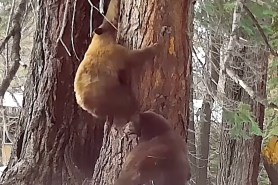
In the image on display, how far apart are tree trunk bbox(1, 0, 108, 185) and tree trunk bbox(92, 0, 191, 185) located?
24.7 inches

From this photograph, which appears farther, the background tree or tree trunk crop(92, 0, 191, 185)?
the background tree

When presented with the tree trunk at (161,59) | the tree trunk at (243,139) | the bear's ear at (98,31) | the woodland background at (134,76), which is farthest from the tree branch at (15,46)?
the tree trunk at (243,139)

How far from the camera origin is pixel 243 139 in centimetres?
416

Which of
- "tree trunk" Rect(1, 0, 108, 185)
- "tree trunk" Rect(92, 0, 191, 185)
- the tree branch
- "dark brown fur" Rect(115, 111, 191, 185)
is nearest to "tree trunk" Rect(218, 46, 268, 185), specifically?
"tree trunk" Rect(1, 0, 108, 185)

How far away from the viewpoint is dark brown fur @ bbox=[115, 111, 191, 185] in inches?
53.7

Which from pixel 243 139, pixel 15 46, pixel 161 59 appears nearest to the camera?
pixel 161 59

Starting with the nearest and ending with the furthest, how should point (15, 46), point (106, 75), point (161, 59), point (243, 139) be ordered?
point (106, 75) < point (161, 59) < point (15, 46) < point (243, 139)

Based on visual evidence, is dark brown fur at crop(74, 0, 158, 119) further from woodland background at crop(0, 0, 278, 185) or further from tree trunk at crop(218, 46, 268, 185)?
tree trunk at crop(218, 46, 268, 185)

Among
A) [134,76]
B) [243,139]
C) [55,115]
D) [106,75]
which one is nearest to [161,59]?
[134,76]

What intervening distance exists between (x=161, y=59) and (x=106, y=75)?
0.31 m

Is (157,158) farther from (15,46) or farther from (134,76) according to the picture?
(15,46)

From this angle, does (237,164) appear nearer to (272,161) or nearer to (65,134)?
(272,161)

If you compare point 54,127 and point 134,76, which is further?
point 54,127

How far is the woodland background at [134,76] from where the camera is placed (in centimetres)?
162
